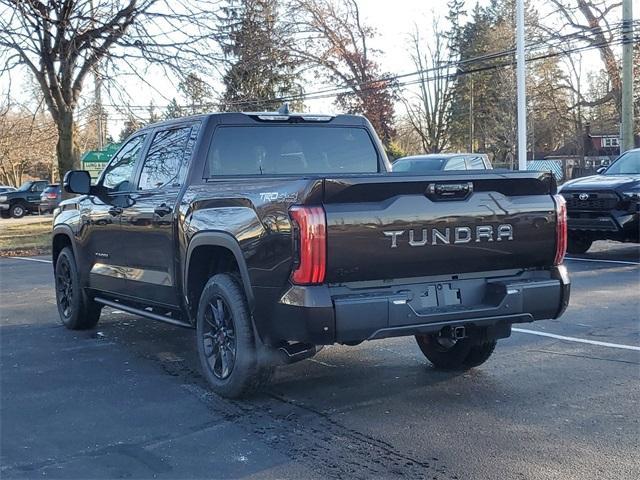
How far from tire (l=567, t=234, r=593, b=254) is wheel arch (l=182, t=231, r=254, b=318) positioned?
913cm

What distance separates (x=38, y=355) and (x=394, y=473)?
4.08 meters

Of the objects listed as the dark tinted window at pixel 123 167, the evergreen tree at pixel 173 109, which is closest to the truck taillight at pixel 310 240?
the dark tinted window at pixel 123 167

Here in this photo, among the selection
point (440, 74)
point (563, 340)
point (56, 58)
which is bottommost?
point (563, 340)

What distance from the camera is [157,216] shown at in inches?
235

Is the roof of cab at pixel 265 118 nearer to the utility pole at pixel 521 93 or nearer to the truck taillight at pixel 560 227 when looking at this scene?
the truck taillight at pixel 560 227

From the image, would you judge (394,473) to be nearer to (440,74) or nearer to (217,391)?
(217,391)

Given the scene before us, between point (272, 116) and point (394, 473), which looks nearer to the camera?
point (394, 473)

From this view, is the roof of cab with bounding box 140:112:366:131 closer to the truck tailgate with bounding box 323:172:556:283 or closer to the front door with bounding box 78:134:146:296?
the front door with bounding box 78:134:146:296

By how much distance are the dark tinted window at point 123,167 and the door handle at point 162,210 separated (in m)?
0.88

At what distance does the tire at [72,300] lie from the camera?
7.55 m

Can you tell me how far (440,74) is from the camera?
4731 cm

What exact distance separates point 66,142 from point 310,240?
→ 18769 mm

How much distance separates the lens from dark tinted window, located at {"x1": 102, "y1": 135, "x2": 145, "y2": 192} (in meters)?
6.85

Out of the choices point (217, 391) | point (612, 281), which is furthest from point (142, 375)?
point (612, 281)
